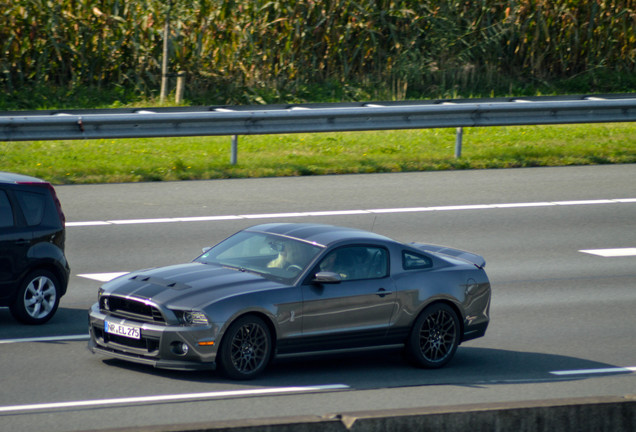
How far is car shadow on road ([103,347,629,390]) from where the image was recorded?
9453mm

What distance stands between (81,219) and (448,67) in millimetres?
11948

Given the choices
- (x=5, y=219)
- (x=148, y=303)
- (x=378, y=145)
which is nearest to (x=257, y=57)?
(x=378, y=145)

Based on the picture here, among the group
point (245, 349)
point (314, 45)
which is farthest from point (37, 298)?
point (314, 45)

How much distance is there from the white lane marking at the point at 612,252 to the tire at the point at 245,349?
6.91 m

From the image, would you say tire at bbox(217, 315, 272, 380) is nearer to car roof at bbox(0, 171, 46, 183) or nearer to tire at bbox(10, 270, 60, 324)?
tire at bbox(10, 270, 60, 324)

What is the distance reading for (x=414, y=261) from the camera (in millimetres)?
10453

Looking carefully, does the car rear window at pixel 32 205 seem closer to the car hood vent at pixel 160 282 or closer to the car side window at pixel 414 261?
the car hood vent at pixel 160 282

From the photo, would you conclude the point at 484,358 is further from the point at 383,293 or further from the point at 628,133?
the point at 628,133

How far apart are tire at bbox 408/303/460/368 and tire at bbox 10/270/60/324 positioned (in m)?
3.77

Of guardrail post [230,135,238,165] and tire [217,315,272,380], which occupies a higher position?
guardrail post [230,135,238,165]

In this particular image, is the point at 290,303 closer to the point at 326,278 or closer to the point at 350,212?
the point at 326,278

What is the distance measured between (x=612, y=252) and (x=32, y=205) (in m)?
7.93

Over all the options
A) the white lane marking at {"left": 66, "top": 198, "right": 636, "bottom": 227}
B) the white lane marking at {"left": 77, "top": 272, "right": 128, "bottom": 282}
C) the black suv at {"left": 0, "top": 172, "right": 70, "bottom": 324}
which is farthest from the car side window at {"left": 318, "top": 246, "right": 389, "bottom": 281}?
the white lane marking at {"left": 66, "top": 198, "right": 636, "bottom": 227}

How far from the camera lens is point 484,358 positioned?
10.6m
